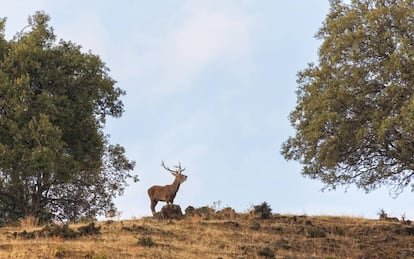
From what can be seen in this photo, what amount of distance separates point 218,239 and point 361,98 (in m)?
8.03

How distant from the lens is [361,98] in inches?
1101

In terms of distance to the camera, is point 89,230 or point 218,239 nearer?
point 89,230

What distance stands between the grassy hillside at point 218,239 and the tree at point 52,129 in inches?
234

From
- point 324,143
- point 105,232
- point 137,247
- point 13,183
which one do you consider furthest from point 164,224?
point 13,183

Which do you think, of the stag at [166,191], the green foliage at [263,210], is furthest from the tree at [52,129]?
the green foliage at [263,210]

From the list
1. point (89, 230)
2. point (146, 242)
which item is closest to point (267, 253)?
point (146, 242)

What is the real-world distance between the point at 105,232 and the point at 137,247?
124 inches

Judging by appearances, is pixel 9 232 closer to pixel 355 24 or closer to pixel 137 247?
pixel 137 247

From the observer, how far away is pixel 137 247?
2389 cm

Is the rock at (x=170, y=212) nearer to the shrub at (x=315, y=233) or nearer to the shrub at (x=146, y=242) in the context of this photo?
the shrub at (x=315, y=233)

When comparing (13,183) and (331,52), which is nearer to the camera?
(331,52)

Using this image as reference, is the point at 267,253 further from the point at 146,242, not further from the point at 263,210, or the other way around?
the point at 263,210

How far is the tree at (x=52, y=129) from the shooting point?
33.2 m

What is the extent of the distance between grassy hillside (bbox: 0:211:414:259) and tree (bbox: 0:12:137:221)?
594 cm
